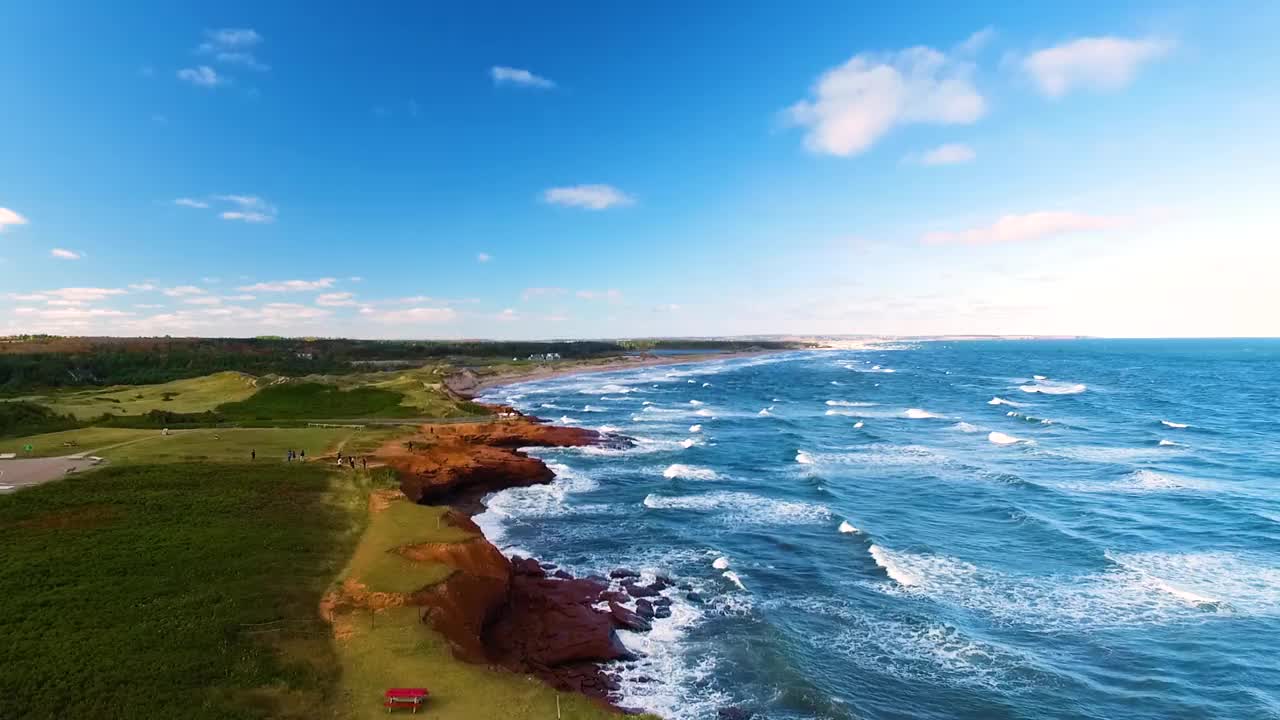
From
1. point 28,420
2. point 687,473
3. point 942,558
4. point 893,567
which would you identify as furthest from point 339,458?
point 942,558

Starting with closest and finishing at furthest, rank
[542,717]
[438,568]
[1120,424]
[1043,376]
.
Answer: [542,717] < [438,568] < [1120,424] < [1043,376]

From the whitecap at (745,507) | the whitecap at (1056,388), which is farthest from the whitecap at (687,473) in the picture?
the whitecap at (1056,388)

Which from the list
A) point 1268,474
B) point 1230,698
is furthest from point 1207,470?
point 1230,698

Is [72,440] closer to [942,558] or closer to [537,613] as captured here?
[537,613]

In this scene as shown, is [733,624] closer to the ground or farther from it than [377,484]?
closer to the ground

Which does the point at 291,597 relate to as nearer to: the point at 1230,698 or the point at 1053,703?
the point at 1053,703

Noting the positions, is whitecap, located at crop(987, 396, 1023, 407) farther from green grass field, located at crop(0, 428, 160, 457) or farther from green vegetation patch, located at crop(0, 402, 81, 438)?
green vegetation patch, located at crop(0, 402, 81, 438)
